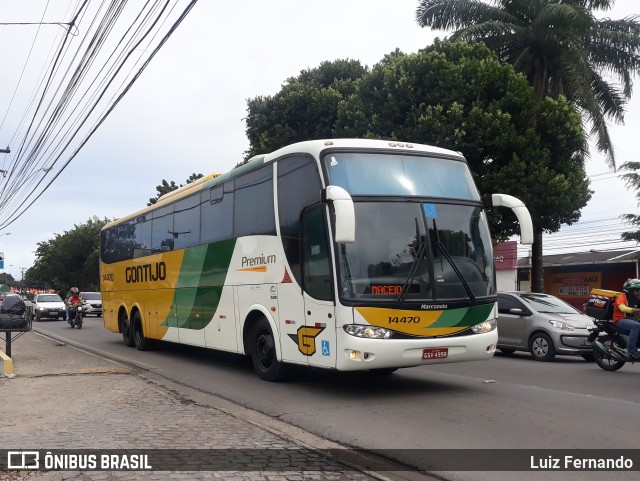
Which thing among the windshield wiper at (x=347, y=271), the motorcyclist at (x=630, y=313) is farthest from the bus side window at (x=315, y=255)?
the motorcyclist at (x=630, y=313)

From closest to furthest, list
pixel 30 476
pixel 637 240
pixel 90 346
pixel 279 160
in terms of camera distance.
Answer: pixel 30 476 < pixel 279 160 < pixel 90 346 < pixel 637 240

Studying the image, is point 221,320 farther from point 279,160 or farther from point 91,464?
point 91,464

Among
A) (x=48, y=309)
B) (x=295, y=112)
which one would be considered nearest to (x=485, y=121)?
(x=295, y=112)

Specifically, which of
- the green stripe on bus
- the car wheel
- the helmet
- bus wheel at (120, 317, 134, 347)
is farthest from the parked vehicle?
the helmet

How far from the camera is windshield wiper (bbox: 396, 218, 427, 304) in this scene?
8.46 metres

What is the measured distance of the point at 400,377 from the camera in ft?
35.7

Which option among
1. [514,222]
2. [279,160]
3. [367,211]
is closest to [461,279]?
[367,211]

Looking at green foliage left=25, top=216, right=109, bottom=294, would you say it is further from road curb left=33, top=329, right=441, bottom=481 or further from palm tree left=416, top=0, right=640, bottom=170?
road curb left=33, top=329, right=441, bottom=481

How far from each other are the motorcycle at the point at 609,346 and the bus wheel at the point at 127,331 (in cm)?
1123

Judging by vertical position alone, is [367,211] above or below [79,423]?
above

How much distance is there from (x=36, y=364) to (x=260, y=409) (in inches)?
251

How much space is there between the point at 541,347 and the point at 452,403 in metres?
6.09

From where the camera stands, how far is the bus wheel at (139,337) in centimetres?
1645

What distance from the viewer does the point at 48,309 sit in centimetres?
3519
